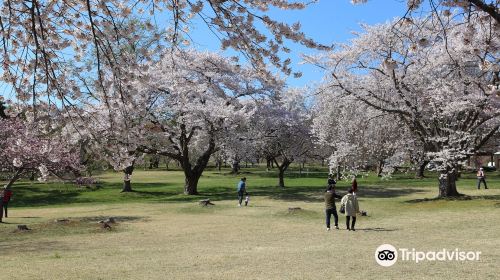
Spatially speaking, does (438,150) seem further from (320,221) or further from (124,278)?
(124,278)

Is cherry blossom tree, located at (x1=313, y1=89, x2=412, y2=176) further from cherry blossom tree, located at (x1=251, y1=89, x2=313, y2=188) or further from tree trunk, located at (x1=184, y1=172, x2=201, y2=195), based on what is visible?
tree trunk, located at (x1=184, y1=172, x2=201, y2=195)

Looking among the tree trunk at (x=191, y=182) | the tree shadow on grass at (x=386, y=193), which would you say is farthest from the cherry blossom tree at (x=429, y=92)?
the tree trunk at (x=191, y=182)

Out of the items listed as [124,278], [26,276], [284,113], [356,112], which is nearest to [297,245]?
[124,278]

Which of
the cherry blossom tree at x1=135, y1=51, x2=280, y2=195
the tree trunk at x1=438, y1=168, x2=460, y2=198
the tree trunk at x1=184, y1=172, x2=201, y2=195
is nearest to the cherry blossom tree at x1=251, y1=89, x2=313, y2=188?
the cherry blossom tree at x1=135, y1=51, x2=280, y2=195

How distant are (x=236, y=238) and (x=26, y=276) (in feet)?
21.9

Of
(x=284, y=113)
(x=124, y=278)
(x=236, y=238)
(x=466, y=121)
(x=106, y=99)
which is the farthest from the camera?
(x=284, y=113)

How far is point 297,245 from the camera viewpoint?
12.5m

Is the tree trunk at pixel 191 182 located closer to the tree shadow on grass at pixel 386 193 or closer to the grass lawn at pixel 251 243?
the grass lawn at pixel 251 243

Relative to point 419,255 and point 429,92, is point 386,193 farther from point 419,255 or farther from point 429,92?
point 419,255

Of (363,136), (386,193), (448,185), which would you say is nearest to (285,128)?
(386,193)

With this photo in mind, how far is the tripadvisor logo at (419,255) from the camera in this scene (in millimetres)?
9758

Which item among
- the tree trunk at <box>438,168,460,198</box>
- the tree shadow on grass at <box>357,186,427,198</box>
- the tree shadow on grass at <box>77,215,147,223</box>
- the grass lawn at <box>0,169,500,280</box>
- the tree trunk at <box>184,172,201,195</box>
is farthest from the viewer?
the tree trunk at <box>184,172,201,195</box>

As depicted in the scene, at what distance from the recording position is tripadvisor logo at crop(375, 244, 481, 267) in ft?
32.0

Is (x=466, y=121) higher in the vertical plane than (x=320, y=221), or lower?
higher
